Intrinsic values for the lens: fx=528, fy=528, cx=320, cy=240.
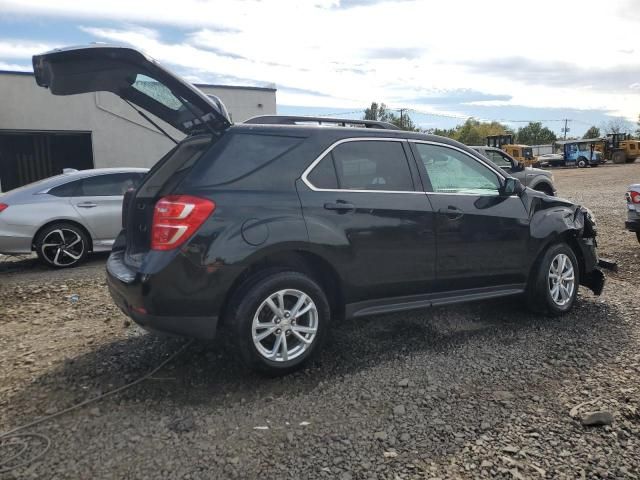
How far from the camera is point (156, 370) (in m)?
3.83

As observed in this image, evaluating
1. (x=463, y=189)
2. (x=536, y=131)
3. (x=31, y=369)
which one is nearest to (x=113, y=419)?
(x=31, y=369)

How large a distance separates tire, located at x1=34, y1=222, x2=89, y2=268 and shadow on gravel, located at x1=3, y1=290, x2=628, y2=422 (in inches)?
Answer: 145

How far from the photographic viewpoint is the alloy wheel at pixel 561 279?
4953 mm

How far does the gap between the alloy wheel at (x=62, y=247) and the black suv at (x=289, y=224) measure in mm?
3651

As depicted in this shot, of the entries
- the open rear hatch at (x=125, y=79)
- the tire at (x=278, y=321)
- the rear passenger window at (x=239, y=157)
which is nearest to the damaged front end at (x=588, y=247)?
the tire at (x=278, y=321)

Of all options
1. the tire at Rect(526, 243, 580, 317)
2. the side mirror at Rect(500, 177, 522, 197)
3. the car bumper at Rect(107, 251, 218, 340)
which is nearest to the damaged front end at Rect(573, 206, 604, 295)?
the tire at Rect(526, 243, 580, 317)

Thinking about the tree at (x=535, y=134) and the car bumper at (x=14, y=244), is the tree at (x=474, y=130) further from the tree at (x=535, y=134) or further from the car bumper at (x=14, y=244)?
the car bumper at (x=14, y=244)

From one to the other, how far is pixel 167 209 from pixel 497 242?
282 cm

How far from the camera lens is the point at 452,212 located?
14.3 feet

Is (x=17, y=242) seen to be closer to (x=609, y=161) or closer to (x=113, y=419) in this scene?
(x=113, y=419)

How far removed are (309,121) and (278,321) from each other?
1.65m

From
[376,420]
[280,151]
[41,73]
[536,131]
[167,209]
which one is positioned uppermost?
[536,131]

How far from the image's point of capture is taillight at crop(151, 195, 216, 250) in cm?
332

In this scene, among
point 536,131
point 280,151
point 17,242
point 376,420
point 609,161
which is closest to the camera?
point 376,420
